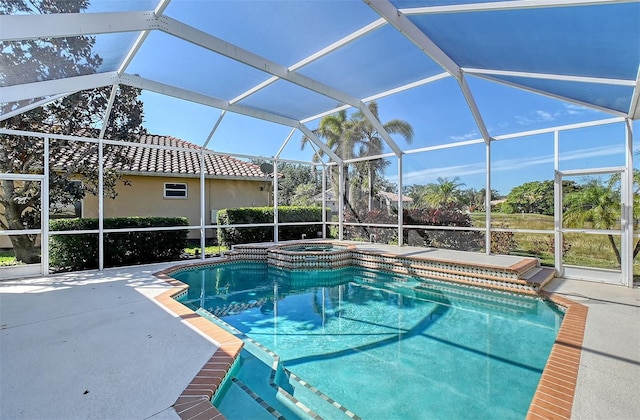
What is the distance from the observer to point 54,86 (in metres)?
6.60

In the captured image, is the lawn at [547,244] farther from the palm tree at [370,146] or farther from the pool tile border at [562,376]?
the palm tree at [370,146]

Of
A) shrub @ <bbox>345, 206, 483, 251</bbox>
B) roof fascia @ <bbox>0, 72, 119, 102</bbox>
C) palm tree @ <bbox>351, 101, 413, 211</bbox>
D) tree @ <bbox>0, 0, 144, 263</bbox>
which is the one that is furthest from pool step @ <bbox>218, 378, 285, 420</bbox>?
palm tree @ <bbox>351, 101, 413, 211</bbox>

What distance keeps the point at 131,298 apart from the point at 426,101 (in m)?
9.09

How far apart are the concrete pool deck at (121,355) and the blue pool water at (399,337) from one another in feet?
2.35

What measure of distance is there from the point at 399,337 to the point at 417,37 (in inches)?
208

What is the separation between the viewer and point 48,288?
22.5 ft

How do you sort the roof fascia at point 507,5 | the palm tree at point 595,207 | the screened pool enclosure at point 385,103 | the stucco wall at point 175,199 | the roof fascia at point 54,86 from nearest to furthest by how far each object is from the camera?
the roof fascia at point 507,5 < the screened pool enclosure at point 385,103 < the roof fascia at point 54,86 < the palm tree at point 595,207 < the stucco wall at point 175,199

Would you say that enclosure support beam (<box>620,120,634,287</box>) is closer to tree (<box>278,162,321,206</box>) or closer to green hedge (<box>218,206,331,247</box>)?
green hedge (<box>218,206,331,247</box>)

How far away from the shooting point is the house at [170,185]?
39.3 feet

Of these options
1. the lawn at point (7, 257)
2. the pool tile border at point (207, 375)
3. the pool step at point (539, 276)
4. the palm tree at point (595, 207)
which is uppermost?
the palm tree at point (595, 207)

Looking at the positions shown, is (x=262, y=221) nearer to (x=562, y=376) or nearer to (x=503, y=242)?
(x=503, y=242)

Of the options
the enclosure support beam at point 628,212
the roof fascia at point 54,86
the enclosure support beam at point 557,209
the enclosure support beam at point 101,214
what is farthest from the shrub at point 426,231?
the roof fascia at point 54,86

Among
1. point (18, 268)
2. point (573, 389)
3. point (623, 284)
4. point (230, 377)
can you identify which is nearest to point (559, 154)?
point (623, 284)

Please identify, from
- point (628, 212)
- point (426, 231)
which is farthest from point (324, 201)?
point (628, 212)
